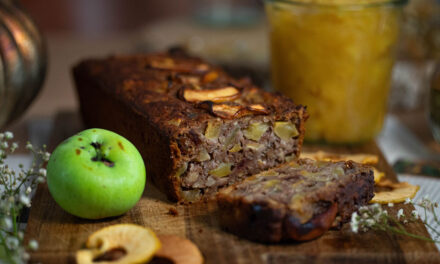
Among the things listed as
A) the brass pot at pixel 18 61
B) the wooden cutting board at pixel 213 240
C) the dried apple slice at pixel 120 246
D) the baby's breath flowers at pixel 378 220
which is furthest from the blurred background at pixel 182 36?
the dried apple slice at pixel 120 246

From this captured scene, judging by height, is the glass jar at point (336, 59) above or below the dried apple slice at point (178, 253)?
above

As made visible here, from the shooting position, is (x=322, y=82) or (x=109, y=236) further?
(x=322, y=82)

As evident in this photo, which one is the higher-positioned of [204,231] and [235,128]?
[235,128]

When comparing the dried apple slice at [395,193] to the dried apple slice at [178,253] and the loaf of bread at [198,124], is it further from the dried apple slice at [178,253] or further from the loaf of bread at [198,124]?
the dried apple slice at [178,253]

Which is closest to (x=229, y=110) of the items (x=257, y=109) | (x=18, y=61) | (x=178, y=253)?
(x=257, y=109)

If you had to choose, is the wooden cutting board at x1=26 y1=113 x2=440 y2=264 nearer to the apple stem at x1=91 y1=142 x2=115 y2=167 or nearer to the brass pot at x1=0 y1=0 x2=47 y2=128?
the apple stem at x1=91 y1=142 x2=115 y2=167

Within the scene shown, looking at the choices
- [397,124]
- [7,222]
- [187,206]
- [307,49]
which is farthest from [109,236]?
[397,124]

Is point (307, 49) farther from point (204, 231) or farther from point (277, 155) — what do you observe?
point (204, 231)
